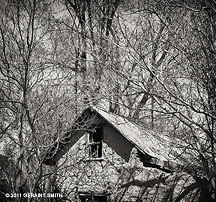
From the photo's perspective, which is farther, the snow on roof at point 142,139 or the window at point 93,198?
the window at point 93,198

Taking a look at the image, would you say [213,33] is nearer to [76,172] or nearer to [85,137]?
[85,137]

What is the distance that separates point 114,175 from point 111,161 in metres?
0.59

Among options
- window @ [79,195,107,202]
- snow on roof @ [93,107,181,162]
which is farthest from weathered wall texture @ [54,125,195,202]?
snow on roof @ [93,107,181,162]

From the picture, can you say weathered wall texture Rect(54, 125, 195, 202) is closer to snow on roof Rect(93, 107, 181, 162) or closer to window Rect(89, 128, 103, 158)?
window Rect(89, 128, 103, 158)

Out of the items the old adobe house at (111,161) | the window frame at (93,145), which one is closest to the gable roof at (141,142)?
the old adobe house at (111,161)

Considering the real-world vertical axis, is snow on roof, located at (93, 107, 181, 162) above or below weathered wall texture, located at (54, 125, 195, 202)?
above

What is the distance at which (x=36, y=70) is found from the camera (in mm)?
8555

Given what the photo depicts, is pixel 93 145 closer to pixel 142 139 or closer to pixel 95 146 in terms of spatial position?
pixel 95 146

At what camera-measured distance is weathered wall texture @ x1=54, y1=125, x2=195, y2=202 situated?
26.9 feet

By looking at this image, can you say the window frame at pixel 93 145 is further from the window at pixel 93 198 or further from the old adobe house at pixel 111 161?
the window at pixel 93 198

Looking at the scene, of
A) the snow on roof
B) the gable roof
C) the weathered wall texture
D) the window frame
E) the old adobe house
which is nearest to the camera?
the weathered wall texture

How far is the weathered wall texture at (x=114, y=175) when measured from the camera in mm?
8188

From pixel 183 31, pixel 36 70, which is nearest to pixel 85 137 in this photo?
pixel 36 70

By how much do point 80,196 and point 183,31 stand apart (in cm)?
810
